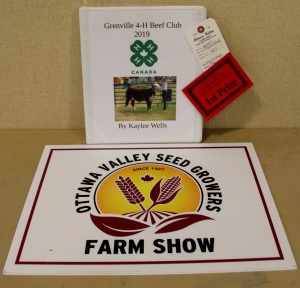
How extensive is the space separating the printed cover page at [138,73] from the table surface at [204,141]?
0.23ft

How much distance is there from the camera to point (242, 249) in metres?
0.68

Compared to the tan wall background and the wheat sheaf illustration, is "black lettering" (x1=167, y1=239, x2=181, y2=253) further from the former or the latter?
the tan wall background

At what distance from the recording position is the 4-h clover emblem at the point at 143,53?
86cm

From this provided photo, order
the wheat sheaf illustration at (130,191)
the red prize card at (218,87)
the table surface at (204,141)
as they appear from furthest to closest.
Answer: the red prize card at (218,87) → the wheat sheaf illustration at (130,191) → the table surface at (204,141)

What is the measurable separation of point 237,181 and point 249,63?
0.78 feet

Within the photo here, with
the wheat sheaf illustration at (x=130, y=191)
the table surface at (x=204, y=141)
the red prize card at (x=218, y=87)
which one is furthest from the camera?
the red prize card at (x=218, y=87)

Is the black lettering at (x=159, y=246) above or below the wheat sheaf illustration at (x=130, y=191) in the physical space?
below

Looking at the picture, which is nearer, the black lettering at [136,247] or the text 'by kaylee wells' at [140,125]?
the black lettering at [136,247]

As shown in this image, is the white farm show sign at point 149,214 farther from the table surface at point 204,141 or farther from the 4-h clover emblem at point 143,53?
the 4-h clover emblem at point 143,53

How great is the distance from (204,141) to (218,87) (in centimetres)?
11

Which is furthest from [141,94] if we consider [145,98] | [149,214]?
[149,214]

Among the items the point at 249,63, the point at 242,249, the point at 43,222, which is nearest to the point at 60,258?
the point at 43,222

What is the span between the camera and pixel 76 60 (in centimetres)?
90

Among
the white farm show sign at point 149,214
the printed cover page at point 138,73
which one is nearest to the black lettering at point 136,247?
the white farm show sign at point 149,214
